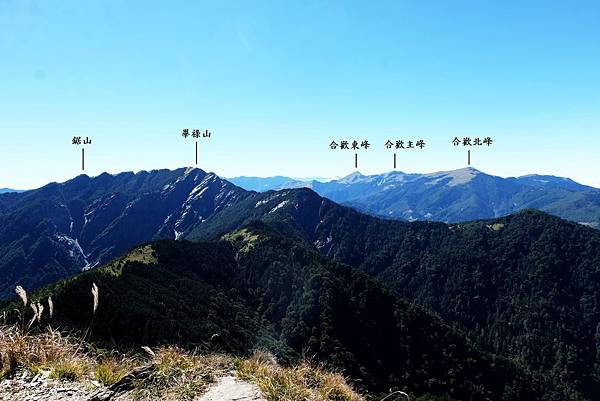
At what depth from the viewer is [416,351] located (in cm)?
18938

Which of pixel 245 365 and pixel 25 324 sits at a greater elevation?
pixel 25 324

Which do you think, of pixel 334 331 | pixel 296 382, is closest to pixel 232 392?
pixel 296 382

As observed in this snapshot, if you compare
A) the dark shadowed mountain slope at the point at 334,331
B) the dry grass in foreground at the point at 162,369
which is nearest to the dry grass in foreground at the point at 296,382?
the dry grass in foreground at the point at 162,369

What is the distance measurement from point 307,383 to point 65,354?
5233 mm

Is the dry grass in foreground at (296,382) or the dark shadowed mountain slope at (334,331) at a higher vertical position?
the dry grass in foreground at (296,382)

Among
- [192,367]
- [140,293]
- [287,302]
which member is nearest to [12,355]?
[192,367]

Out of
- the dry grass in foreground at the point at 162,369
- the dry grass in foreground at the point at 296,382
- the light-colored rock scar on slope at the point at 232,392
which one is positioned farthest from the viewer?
the dry grass in foreground at the point at 162,369

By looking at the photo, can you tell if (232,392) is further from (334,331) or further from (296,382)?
(334,331)

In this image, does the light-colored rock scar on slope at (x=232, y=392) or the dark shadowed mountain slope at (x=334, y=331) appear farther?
the dark shadowed mountain slope at (x=334, y=331)

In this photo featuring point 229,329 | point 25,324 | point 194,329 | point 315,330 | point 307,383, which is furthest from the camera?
point 315,330

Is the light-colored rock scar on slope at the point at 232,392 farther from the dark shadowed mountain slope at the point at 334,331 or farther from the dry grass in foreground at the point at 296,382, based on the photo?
the dark shadowed mountain slope at the point at 334,331

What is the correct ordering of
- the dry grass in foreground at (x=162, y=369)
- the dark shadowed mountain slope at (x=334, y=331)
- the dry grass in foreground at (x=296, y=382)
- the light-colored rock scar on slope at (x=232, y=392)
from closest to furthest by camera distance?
1. the dry grass in foreground at (x=296, y=382)
2. the light-colored rock scar on slope at (x=232, y=392)
3. the dry grass in foreground at (x=162, y=369)
4. the dark shadowed mountain slope at (x=334, y=331)

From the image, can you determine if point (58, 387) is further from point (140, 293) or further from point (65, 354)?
point (140, 293)

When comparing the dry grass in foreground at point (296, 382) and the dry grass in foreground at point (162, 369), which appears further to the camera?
the dry grass in foreground at point (162, 369)
